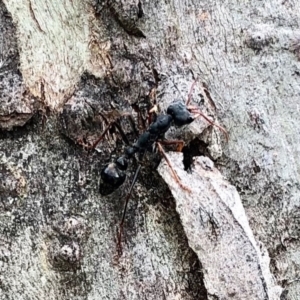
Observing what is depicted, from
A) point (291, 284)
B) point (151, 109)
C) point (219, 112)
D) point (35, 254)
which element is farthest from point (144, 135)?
point (291, 284)

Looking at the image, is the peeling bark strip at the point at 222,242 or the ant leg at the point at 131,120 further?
the ant leg at the point at 131,120

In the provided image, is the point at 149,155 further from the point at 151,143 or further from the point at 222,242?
the point at 222,242

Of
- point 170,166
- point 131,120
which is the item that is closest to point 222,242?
point 170,166

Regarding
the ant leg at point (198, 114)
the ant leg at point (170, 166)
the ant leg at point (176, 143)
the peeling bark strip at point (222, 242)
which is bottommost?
the peeling bark strip at point (222, 242)

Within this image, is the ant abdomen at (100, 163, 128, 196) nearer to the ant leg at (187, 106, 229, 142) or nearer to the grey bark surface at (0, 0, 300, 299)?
the grey bark surface at (0, 0, 300, 299)

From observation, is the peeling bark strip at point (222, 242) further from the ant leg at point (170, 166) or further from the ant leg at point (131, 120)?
the ant leg at point (131, 120)

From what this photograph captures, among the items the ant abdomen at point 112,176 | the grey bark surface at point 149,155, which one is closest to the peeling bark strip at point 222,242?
the grey bark surface at point 149,155
